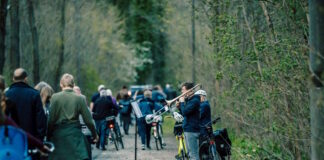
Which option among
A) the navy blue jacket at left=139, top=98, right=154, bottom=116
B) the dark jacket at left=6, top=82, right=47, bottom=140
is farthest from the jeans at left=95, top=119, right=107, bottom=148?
the dark jacket at left=6, top=82, right=47, bottom=140

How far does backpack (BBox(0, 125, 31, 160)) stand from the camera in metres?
9.09

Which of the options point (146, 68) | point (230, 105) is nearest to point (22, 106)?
point (230, 105)

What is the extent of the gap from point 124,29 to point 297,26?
59741mm

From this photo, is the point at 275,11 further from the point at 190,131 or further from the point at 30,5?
the point at 30,5

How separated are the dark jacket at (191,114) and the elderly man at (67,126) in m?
3.37

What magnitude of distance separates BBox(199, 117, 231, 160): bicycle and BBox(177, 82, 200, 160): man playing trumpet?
0.21 m

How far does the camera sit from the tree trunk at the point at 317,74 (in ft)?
26.0

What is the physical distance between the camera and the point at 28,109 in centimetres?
1096

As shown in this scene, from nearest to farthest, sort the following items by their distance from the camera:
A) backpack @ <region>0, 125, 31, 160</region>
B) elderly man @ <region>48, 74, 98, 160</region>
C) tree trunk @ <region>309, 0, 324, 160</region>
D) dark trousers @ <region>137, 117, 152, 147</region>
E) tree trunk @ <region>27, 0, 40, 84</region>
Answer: tree trunk @ <region>309, 0, 324, 160</region>, backpack @ <region>0, 125, 31, 160</region>, elderly man @ <region>48, 74, 98, 160</region>, dark trousers @ <region>137, 117, 152, 147</region>, tree trunk @ <region>27, 0, 40, 84</region>

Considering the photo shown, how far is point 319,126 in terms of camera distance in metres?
8.03

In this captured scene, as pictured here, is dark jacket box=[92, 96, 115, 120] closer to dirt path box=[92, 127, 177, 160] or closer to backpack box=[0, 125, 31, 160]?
dirt path box=[92, 127, 177, 160]

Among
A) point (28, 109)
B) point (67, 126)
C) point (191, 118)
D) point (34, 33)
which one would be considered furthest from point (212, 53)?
point (28, 109)

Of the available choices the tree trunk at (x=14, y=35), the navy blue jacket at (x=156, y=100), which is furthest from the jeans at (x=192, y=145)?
the tree trunk at (x=14, y=35)

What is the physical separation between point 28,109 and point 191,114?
4465 mm
